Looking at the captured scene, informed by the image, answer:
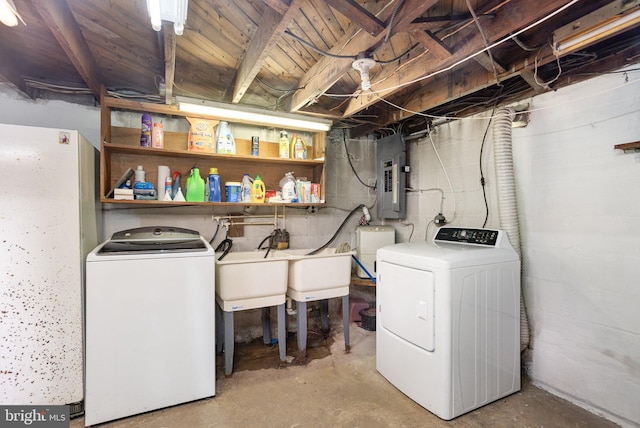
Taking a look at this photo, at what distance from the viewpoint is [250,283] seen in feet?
7.23

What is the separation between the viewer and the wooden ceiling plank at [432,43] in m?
1.45

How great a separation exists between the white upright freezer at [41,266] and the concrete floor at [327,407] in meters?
0.36

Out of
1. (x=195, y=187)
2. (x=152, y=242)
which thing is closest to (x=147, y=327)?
(x=152, y=242)

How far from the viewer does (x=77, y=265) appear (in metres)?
1.70

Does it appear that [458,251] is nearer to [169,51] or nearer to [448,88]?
[448,88]

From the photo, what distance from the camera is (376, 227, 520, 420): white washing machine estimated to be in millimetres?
1717

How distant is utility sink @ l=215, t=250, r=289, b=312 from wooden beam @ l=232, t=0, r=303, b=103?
129 centimetres

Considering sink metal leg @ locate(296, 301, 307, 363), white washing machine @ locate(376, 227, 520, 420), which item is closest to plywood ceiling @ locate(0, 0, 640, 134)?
white washing machine @ locate(376, 227, 520, 420)

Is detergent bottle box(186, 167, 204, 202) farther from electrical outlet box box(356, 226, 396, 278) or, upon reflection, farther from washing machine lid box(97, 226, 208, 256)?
electrical outlet box box(356, 226, 396, 278)

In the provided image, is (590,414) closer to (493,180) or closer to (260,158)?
(493,180)

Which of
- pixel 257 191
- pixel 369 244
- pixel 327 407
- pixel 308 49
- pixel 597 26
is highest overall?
pixel 308 49

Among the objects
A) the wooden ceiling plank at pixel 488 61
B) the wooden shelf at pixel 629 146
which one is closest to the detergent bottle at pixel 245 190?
the wooden ceiling plank at pixel 488 61

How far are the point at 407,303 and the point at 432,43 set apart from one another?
1.53 metres

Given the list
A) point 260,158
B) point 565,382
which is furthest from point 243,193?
point 565,382
